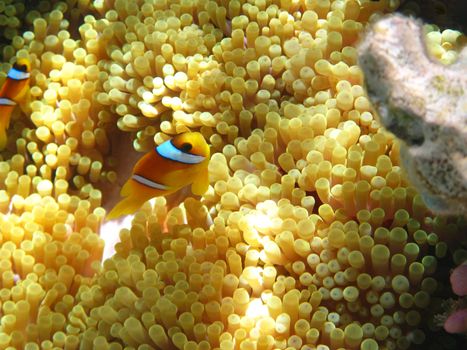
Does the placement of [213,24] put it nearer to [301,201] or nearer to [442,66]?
[301,201]

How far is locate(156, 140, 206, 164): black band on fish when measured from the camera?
64.3 inches

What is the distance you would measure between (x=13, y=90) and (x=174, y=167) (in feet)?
2.55

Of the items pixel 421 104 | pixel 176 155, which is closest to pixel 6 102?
pixel 176 155

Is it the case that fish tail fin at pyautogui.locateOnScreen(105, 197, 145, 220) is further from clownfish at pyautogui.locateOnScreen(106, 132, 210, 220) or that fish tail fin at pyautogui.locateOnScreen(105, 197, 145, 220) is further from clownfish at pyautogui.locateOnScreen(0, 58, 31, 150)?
clownfish at pyautogui.locateOnScreen(0, 58, 31, 150)

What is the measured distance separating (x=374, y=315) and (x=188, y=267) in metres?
0.49

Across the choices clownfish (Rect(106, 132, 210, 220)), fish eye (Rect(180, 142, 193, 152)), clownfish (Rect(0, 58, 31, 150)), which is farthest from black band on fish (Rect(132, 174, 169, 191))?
clownfish (Rect(0, 58, 31, 150))

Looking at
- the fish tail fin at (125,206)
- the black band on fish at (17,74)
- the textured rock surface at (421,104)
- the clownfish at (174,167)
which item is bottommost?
the fish tail fin at (125,206)

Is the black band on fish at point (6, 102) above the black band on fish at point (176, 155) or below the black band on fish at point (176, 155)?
below

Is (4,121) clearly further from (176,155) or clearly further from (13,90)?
(176,155)

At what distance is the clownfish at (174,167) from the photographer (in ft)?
5.36

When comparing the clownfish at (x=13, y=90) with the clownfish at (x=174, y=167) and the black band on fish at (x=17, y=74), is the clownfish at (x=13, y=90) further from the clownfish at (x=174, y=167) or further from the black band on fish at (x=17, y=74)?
the clownfish at (x=174, y=167)

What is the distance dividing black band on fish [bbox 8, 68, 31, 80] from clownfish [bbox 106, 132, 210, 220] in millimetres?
688

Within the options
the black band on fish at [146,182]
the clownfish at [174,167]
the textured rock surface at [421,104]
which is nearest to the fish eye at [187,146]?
the clownfish at [174,167]

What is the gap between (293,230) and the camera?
1490mm
